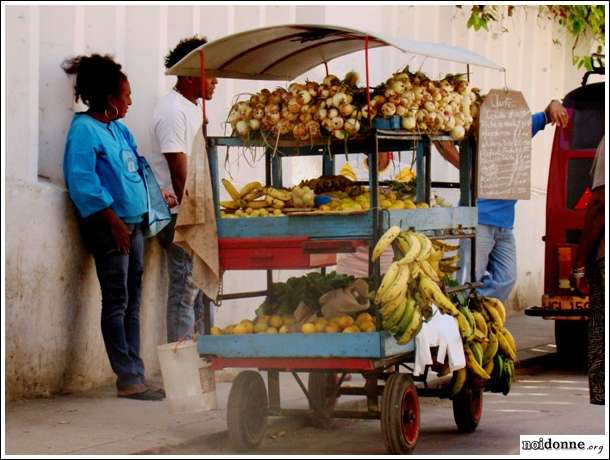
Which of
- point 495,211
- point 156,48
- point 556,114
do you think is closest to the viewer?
point 556,114

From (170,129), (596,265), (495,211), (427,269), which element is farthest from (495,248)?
(427,269)

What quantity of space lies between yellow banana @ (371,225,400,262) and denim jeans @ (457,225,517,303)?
3867 mm

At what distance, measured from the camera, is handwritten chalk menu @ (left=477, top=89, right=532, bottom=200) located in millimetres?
8544

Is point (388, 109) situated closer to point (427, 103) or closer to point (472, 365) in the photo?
point (427, 103)

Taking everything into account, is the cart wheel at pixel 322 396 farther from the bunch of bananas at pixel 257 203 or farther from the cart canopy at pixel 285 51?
the cart canopy at pixel 285 51

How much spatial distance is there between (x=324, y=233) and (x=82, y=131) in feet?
7.30

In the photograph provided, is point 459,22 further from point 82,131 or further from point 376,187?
point 376,187

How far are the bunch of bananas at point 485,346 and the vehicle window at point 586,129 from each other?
334 cm

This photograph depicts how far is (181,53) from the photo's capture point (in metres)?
9.42

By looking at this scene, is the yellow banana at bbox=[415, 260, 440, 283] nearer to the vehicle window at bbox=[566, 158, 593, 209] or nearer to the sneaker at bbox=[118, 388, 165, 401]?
the sneaker at bbox=[118, 388, 165, 401]

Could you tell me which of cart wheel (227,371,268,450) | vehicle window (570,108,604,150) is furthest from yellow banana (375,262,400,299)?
vehicle window (570,108,604,150)

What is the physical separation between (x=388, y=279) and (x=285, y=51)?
1.72 metres

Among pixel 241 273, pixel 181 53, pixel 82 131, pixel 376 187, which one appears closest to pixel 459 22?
pixel 241 273

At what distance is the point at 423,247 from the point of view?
24.1ft
